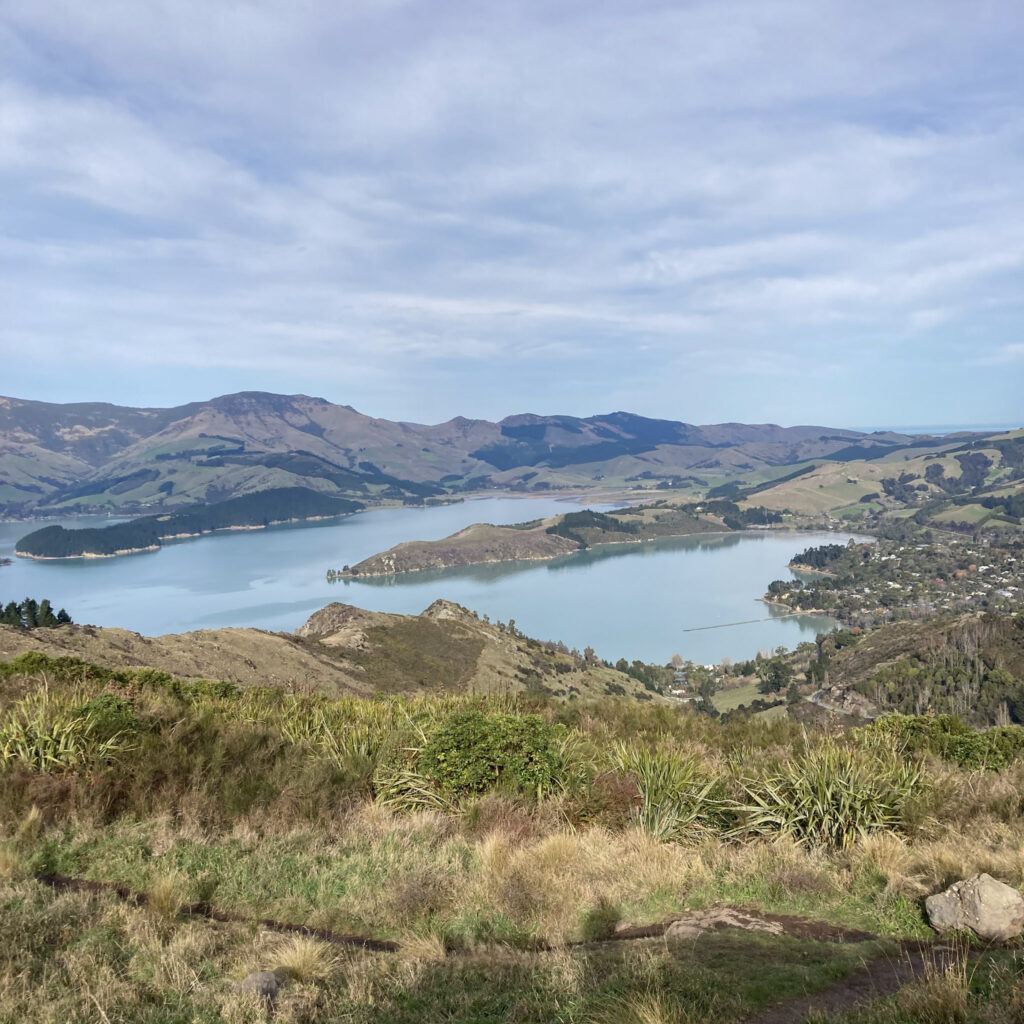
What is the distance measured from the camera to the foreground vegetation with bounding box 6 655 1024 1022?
455 cm

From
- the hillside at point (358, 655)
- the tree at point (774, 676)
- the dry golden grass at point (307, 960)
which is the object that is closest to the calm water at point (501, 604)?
the tree at point (774, 676)

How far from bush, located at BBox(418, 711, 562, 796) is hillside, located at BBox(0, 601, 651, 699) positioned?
9900mm

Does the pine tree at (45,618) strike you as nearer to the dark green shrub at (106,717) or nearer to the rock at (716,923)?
the dark green shrub at (106,717)

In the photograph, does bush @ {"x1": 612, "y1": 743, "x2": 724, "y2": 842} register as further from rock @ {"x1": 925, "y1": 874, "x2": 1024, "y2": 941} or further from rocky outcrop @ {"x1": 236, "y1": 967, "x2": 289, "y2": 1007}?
rocky outcrop @ {"x1": 236, "y1": 967, "x2": 289, "y2": 1007}

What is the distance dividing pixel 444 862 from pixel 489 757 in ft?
7.31

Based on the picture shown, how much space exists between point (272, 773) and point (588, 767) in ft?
13.9

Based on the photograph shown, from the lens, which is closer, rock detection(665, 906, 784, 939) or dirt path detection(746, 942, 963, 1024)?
dirt path detection(746, 942, 963, 1024)

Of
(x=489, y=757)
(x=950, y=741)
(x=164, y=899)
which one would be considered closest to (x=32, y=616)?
(x=489, y=757)

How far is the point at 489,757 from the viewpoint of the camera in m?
9.12

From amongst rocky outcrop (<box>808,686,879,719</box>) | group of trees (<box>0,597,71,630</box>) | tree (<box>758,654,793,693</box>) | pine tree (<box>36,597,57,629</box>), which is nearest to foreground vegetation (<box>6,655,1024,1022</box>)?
pine tree (<box>36,597,57,629</box>)

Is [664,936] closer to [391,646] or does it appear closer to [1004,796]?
[1004,796]

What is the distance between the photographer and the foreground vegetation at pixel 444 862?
4551 mm

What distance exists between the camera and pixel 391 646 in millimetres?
74875

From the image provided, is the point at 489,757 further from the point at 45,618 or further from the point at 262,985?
the point at 45,618
